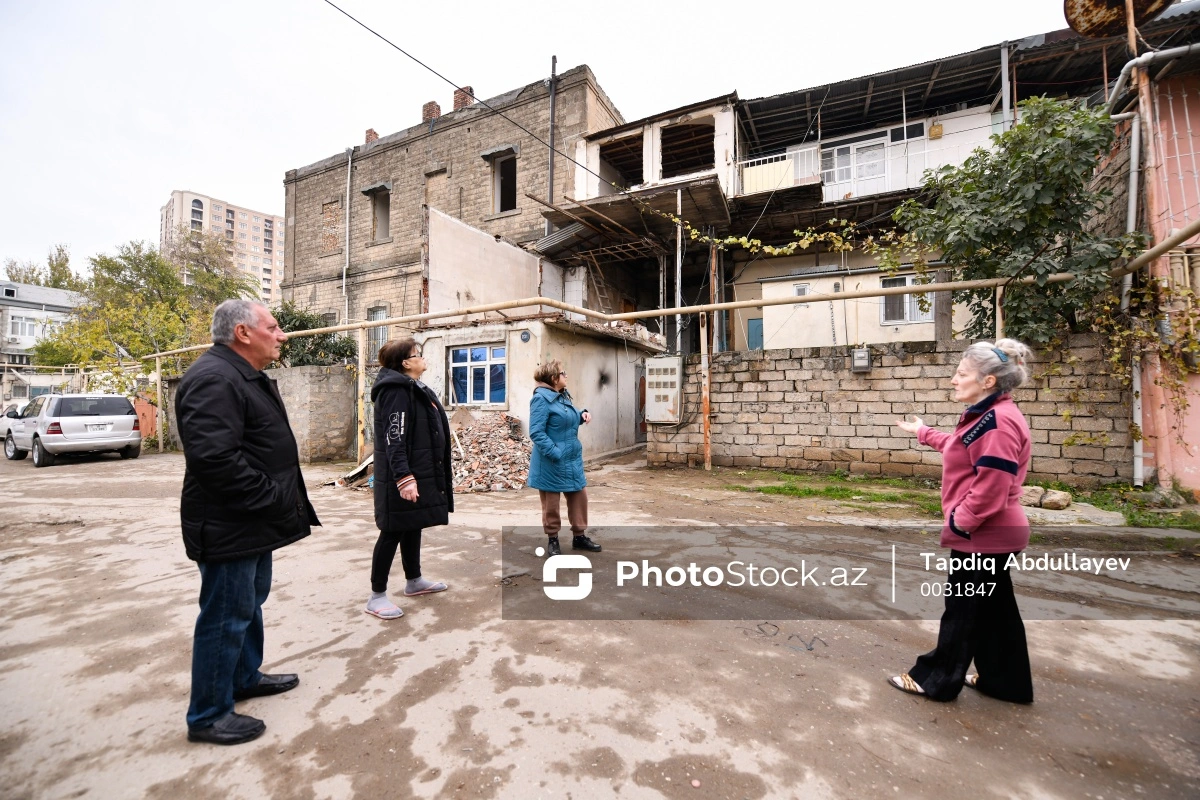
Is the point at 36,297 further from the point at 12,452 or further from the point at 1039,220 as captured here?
the point at 1039,220

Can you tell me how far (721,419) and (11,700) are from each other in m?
8.78

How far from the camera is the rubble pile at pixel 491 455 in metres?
8.22

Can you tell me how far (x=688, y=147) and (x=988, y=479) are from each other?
1580 cm

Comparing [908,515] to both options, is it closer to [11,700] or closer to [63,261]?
[11,700]

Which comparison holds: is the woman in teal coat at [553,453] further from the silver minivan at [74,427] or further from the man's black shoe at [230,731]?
the silver minivan at [74,427]

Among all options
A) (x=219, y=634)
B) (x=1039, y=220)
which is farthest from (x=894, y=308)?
(x=219, y=634)

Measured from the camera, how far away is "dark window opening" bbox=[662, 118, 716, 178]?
1427 centimetres

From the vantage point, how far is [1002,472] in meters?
2.00

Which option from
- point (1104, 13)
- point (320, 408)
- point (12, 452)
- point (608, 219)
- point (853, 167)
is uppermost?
point (853, 167)

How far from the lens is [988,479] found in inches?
79.0

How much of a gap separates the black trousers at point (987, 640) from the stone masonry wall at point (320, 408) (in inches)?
487

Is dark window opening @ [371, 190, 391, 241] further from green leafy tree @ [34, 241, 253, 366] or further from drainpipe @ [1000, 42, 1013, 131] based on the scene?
drainpipe @ [1000, 42, 1013, 131]

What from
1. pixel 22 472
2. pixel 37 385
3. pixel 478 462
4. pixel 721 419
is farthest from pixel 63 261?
pixel 721 419

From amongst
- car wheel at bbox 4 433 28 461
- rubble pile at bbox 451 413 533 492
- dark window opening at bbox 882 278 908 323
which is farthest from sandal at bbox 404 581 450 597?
car wheel at bbox 4 433 28 461
